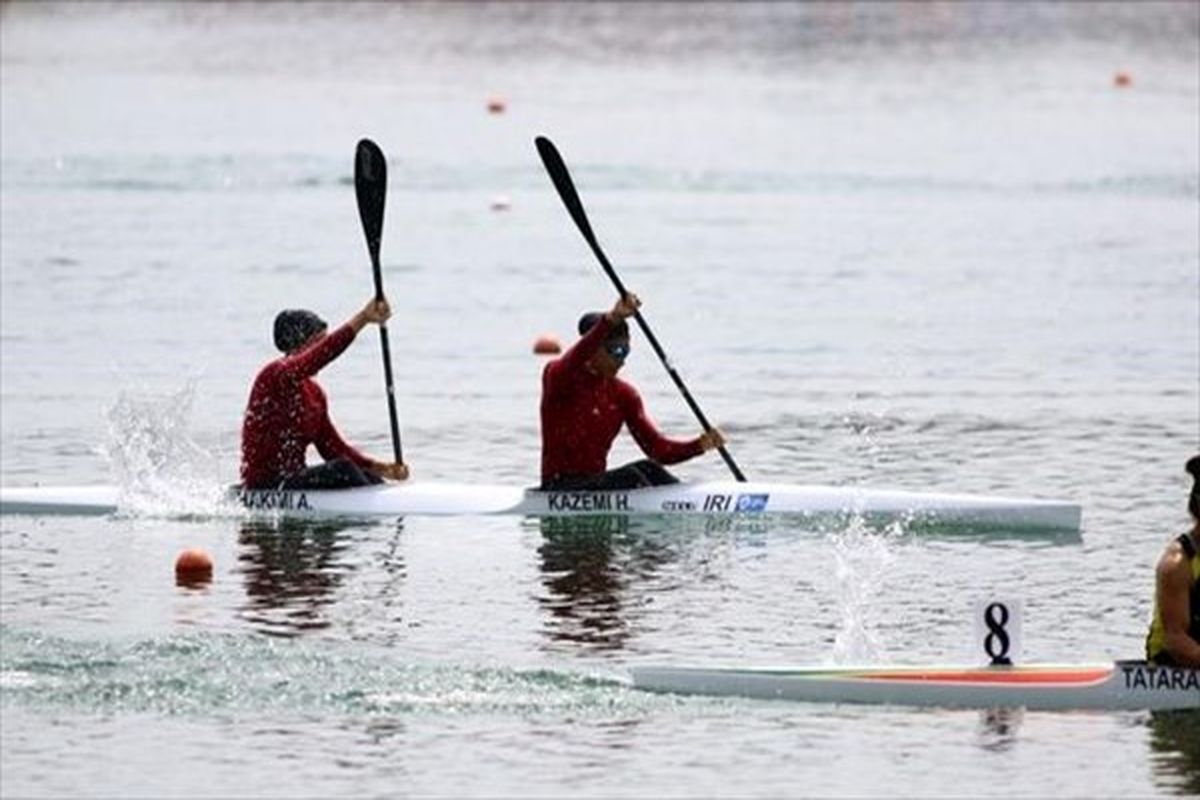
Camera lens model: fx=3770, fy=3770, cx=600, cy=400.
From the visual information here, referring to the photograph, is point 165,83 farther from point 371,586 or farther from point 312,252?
point 371,586

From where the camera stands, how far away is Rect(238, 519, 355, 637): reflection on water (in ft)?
74.0

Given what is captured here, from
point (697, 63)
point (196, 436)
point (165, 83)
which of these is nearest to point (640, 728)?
point (196, 436)

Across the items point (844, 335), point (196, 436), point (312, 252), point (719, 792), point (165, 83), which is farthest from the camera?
point (165, 83)

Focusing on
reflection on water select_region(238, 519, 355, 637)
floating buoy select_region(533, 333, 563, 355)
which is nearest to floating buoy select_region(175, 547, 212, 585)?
reflection on water select_region(238, 519, 355, 637)

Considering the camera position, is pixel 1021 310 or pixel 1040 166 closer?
pixel 1021 310

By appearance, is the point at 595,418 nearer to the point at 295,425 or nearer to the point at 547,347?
→ the point at 295,425

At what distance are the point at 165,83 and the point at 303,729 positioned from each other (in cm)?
5337

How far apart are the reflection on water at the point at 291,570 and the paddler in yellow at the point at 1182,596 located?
18.3 feet

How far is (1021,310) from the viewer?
39.4 metres

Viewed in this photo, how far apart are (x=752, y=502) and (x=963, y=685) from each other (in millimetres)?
6036

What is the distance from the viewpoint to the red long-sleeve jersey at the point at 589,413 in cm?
2484

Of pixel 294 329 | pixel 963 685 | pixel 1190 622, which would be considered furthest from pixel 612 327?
pixel 1190 622

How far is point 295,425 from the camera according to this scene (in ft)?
82.9

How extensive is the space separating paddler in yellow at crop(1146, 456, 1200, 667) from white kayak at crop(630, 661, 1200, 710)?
0.21 m
